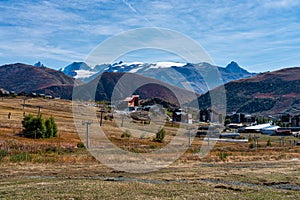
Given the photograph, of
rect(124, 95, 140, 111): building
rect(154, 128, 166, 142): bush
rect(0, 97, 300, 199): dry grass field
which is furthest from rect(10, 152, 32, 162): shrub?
rect(124, 95, 140, 111): building

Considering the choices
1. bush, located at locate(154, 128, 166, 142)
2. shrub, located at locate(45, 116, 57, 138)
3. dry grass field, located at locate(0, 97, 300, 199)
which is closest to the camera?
dry grass field, located at locate(0, 97, 300, 199)

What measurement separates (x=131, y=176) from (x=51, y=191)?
1241cm

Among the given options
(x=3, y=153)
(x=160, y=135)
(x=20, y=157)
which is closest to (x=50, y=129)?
(x=160, y=135)

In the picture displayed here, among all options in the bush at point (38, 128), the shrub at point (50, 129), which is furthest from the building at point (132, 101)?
the bush at point (38, 128)

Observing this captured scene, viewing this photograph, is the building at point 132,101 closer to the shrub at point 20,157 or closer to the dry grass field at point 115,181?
the dry grass field at point 115,181

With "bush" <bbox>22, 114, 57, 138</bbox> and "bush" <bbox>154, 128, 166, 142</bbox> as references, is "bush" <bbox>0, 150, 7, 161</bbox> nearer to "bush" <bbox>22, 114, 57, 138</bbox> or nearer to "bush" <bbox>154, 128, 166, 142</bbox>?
"bush" <bbox>22, 114, 57, 138</bbox>

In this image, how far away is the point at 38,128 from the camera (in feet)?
260

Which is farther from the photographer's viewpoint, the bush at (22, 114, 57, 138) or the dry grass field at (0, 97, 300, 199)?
the bush at (22, 114, 57, 138)

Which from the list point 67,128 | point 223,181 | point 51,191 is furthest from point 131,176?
point 67,128

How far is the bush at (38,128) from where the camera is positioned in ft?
259

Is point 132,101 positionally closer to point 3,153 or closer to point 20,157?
point 3,153

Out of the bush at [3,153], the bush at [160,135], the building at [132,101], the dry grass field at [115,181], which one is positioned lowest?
the dry grass field at [115,181]

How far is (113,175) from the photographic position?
38.3m

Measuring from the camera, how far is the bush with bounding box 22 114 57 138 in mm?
78812
